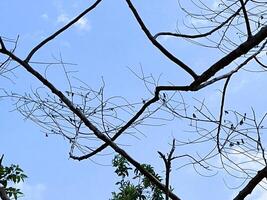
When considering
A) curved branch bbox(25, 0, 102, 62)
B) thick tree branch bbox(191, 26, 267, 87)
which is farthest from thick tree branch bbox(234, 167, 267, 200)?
curved branch bbox(25, 0, 102, 62)

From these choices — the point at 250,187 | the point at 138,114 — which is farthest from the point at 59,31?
the point at 250,187

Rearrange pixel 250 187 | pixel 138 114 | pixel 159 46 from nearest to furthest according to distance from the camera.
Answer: pixel 250 187 < pixel 159 46 < pixel 138 114

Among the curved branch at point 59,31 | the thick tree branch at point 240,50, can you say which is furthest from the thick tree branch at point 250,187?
the curved branch at point 59,31

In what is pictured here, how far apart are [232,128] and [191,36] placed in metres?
0.44

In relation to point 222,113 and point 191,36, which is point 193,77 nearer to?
point 191,36

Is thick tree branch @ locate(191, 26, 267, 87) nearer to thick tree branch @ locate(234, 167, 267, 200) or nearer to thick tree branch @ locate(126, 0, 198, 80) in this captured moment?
thick tree branch @ locate(126, 0, 198, 80)

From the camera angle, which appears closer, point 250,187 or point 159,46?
point 250,187

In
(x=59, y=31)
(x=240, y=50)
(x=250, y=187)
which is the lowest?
(x=250, y=187)

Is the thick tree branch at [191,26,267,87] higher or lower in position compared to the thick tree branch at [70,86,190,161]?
lower

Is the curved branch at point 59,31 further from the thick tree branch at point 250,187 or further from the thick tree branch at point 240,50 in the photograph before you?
the thick tree branch at point 250,187

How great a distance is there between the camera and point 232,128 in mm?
1983

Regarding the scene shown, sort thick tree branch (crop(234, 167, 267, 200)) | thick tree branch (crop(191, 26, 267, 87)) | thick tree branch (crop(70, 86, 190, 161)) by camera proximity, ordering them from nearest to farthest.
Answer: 1. thick tree branch (crop(234, 167, 267, 200))
2. thick tree branch (crop(191, 26, 267, 87))
3. thick tree branch (crop(70, 86, 190, 161))

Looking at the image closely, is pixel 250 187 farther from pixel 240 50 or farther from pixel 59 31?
pixel 59 31

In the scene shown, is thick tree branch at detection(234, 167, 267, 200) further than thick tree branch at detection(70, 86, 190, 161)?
No
